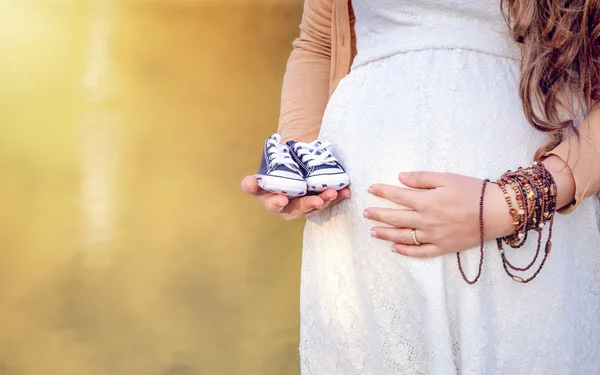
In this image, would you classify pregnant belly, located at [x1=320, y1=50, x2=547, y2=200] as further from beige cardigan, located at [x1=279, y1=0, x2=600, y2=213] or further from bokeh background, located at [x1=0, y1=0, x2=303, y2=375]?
bokeh background, located at [x1=0, y1=0, x2=303, y2=375]

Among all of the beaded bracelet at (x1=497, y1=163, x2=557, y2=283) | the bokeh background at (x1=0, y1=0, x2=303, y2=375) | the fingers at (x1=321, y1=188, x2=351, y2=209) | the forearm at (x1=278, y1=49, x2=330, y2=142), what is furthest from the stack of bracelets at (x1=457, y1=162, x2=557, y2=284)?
the bokeh background at (x1=0, y1=0, x2=303, y2=375)

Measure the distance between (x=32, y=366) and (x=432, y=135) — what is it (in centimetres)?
190

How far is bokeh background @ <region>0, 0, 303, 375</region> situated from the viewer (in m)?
2.40

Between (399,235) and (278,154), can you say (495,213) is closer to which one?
(399,235)

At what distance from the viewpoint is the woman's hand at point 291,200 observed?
0.97 m

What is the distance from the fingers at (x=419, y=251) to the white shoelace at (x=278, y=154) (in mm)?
176

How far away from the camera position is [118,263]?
251 centimetres

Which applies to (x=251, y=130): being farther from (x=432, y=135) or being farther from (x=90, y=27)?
(x=432, y=135)

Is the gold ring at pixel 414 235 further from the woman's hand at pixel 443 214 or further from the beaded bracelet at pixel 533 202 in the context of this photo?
the beaded bracelet at pixel 533 202

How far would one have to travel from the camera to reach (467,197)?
927 mm

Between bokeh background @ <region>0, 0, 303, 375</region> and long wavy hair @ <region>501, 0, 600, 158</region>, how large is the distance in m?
1.72

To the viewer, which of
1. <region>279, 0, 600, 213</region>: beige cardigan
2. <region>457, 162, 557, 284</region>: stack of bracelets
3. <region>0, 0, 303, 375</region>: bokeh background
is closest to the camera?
<region>457, 162, 557, 284</region>: stack of bracelets

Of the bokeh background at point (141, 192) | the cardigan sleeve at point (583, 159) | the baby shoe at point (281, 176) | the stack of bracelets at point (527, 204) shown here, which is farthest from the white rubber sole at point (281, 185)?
the bokeh background at point (141, 192)

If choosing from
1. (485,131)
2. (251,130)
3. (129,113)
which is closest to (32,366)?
(129,113)
